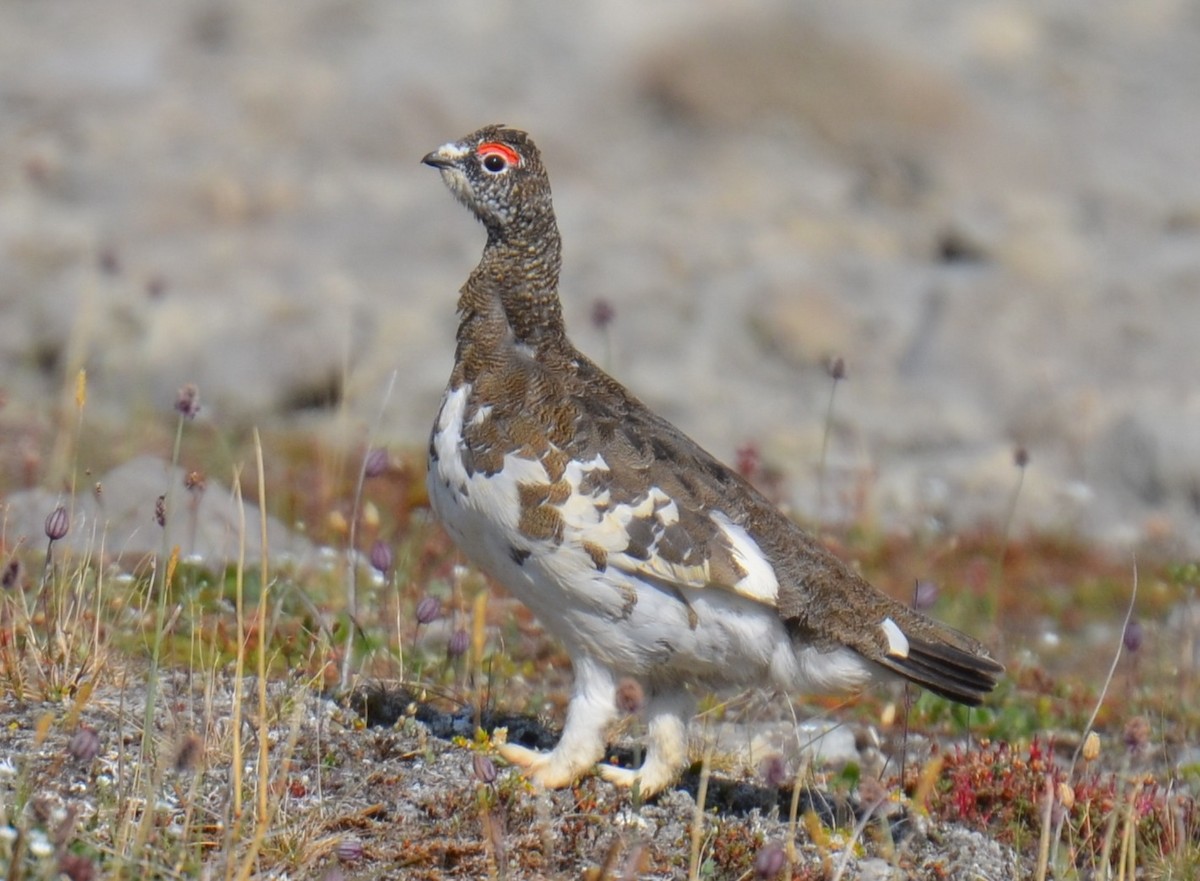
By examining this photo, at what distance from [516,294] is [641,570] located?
1.12 metres

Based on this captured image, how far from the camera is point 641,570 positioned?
→ 448 centimetres

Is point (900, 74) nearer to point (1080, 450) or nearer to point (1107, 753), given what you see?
point (1080, 450)

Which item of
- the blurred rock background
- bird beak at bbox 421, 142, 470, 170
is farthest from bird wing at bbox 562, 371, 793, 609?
the blurred rock background

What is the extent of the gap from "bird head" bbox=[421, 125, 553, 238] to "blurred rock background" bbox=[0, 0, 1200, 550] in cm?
249

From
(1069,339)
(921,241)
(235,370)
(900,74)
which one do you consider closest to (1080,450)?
(1069,339)

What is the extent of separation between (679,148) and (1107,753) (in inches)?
486

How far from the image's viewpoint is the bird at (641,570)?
4.50 metres

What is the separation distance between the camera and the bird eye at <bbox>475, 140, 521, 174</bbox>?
5.17m

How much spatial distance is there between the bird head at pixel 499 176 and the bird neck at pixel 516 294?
0.05 meters

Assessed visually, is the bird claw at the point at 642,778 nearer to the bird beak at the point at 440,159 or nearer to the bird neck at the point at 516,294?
the bird neck at the point at 516,294

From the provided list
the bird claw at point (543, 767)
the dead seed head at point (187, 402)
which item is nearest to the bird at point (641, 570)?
the bird claw at point (543, 767)

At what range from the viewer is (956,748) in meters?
5.26

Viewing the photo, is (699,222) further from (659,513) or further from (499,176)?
(659,513)

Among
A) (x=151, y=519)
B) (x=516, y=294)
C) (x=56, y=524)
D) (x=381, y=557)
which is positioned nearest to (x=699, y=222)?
(x=151, y=519)
